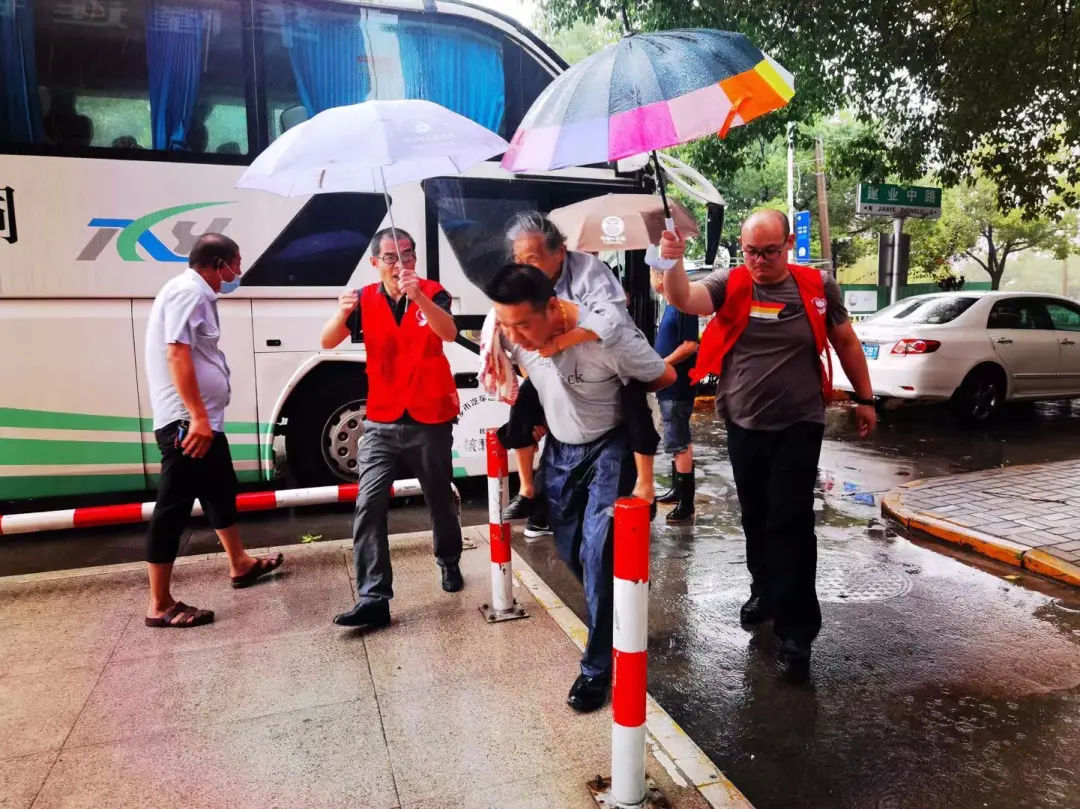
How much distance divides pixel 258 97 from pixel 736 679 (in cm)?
494

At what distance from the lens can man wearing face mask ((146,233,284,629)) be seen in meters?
3.60

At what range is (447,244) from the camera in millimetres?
5871

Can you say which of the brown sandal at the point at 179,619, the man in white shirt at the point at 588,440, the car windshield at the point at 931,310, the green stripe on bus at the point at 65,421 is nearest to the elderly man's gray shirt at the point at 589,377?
the man in white shirt at the point at 588,440

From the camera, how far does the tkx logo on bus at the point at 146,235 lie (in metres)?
5.26

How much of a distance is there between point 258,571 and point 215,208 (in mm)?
2664

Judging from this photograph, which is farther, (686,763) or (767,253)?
(767,253)

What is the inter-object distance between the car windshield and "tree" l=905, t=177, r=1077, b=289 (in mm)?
25411

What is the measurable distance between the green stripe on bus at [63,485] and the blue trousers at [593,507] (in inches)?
153

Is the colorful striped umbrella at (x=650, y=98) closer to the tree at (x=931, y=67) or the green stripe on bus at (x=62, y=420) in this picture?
the green stripe on bus at (x=62, y=420)

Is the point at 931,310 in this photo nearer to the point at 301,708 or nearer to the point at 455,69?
the point at 455,69

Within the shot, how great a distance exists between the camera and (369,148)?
10.9 ft

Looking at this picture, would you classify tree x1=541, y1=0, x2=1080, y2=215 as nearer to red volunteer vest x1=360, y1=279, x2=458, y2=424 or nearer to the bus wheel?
the bus wheel

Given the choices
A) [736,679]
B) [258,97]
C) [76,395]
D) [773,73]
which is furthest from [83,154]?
[736,679]

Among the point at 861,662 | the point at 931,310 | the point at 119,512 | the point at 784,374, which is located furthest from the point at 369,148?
the point at 931,310
